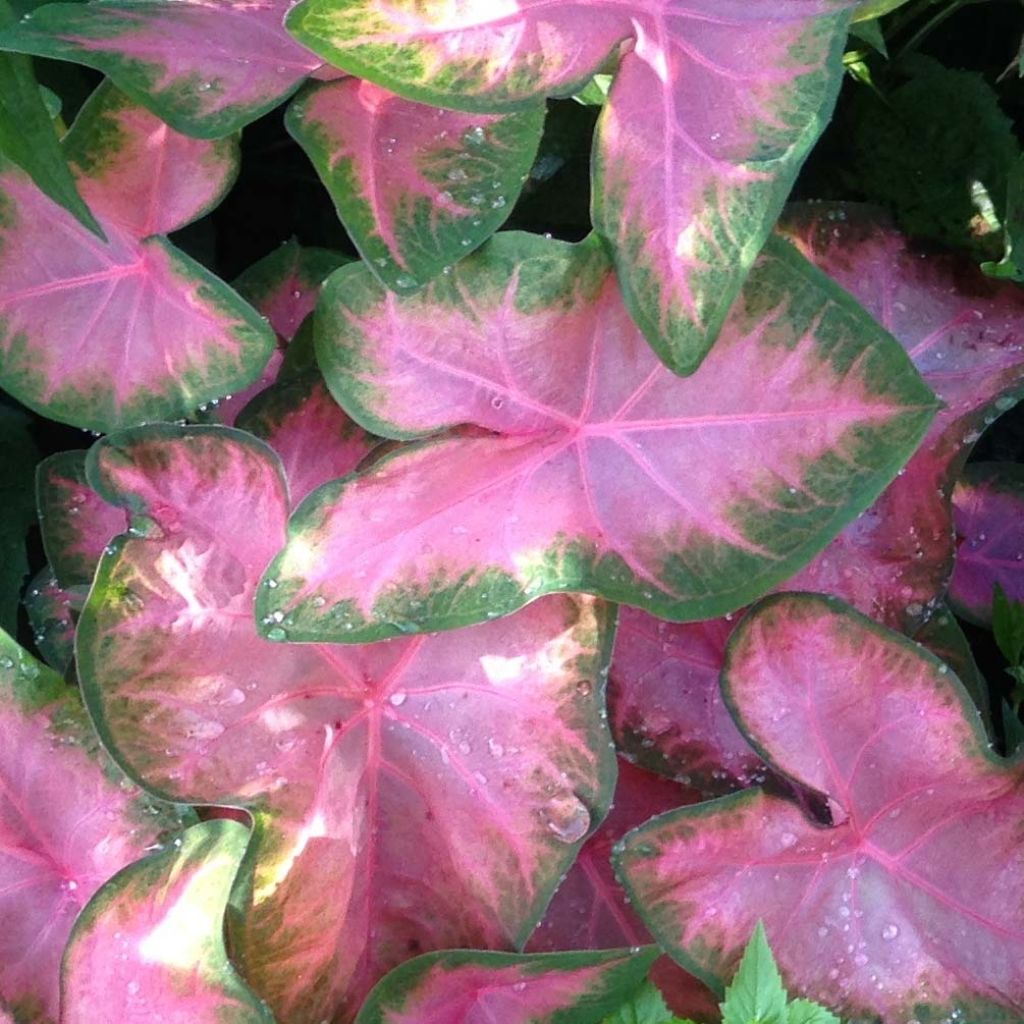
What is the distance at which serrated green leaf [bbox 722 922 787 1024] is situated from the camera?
766 millimetres

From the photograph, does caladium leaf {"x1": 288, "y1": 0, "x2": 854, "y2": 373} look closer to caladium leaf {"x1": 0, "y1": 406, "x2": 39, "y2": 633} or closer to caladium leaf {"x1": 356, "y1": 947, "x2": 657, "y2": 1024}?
caladium leaf {"x1": 356, "y1": 947, "x2": 657, "y2": 1024}

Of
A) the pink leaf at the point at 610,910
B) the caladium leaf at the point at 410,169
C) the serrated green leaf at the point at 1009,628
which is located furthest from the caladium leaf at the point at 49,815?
→ the serrated green leaf at the point at 1009,628

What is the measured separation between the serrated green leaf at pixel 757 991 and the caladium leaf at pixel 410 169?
516 millimetres

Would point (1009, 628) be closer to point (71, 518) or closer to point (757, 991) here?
point (757, 991)

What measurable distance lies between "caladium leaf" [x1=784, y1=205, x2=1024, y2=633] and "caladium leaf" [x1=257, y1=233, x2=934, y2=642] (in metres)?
0.19

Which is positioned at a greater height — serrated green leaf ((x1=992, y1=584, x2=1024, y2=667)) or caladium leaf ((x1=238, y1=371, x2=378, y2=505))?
caladium leaf ((x1=238, y1=371, x2=378, y2=505))

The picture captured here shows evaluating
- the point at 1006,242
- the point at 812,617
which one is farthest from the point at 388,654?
the point at 1006,242

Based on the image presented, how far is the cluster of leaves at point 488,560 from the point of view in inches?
29.1

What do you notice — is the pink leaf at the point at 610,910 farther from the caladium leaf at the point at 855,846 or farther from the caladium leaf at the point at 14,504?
the caladium leaf at the point at 14,504

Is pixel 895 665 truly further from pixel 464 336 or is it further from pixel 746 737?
pixel 464 336

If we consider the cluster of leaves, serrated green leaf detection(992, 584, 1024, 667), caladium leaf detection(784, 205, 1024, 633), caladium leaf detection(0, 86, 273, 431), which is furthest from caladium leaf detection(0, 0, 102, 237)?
serrated green leaf detection(992, 584, 1024, 667)

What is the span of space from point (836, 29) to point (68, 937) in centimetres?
85

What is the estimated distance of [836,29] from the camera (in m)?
0.71

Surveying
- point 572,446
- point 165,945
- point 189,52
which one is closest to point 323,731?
point 165,945
